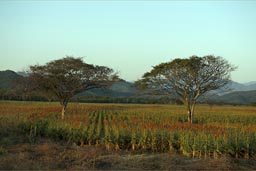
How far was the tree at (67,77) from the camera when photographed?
29.2m

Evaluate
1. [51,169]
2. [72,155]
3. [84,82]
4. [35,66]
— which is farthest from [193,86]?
[51,169]

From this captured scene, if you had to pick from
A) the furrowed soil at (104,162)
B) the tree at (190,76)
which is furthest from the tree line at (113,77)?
the furrowed soil at (104,162)

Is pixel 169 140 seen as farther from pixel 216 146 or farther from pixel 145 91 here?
pixel 145 91

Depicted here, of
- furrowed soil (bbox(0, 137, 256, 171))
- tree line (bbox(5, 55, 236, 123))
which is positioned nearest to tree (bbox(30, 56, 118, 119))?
tree line (bbox(5, 55, 236, 123))

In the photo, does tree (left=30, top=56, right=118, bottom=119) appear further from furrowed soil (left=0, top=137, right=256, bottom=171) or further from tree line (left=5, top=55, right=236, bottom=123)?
furrowed soil (left=0, top=137, right=256, bottom=171)

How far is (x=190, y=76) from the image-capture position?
96.7 ft

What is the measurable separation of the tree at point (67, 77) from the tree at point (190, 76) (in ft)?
17.4

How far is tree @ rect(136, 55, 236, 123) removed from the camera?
95.2 ft

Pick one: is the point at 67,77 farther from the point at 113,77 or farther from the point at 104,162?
the point at 104,162

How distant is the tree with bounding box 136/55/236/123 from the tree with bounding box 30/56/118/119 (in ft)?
17.4

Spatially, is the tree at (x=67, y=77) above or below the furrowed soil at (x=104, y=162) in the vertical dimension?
above

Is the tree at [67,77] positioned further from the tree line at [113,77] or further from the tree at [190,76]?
the tree at [190,76]

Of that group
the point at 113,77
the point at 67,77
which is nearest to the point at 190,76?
the point at 113,77

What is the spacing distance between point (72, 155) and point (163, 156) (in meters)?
3.94
